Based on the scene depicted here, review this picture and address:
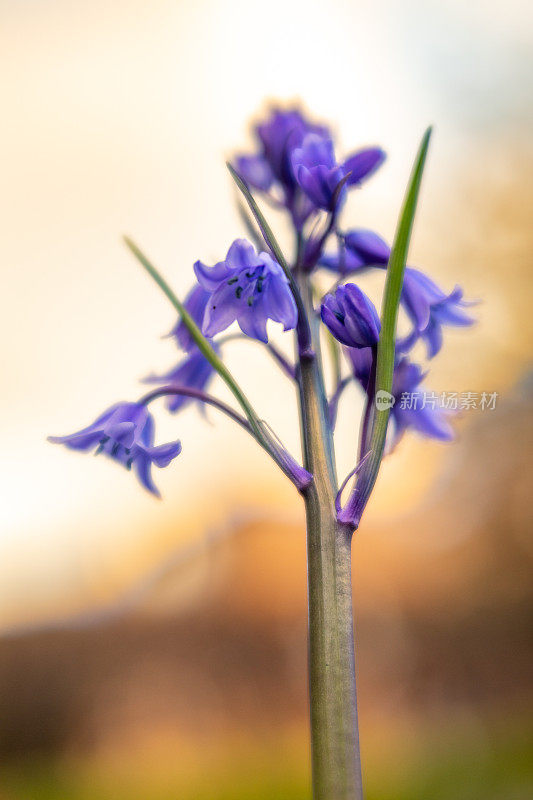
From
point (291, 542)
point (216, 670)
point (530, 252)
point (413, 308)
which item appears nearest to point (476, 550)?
point (291, 542)

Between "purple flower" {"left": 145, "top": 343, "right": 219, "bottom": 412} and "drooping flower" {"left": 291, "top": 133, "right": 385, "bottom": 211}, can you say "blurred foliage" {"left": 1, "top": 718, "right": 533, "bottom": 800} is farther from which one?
"drooping flower" {"left": 291, "top": 133, "right": 385, "bottom": 211}

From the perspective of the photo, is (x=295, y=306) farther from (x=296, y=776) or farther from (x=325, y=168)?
(x=296, y=776)

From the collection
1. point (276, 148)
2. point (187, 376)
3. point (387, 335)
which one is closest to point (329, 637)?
point (387, 335)

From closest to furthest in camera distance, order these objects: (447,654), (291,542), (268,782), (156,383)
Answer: (156,383) → (268,782) → (447,654) → (291,542)

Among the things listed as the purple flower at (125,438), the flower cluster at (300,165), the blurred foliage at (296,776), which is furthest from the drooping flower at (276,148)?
the blurred foliage at (296,776)

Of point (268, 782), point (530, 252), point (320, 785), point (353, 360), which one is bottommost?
point (268, 782)

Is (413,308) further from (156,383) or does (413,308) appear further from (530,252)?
(530,252)

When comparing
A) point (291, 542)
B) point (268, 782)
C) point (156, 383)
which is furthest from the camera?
point (291, 542)
